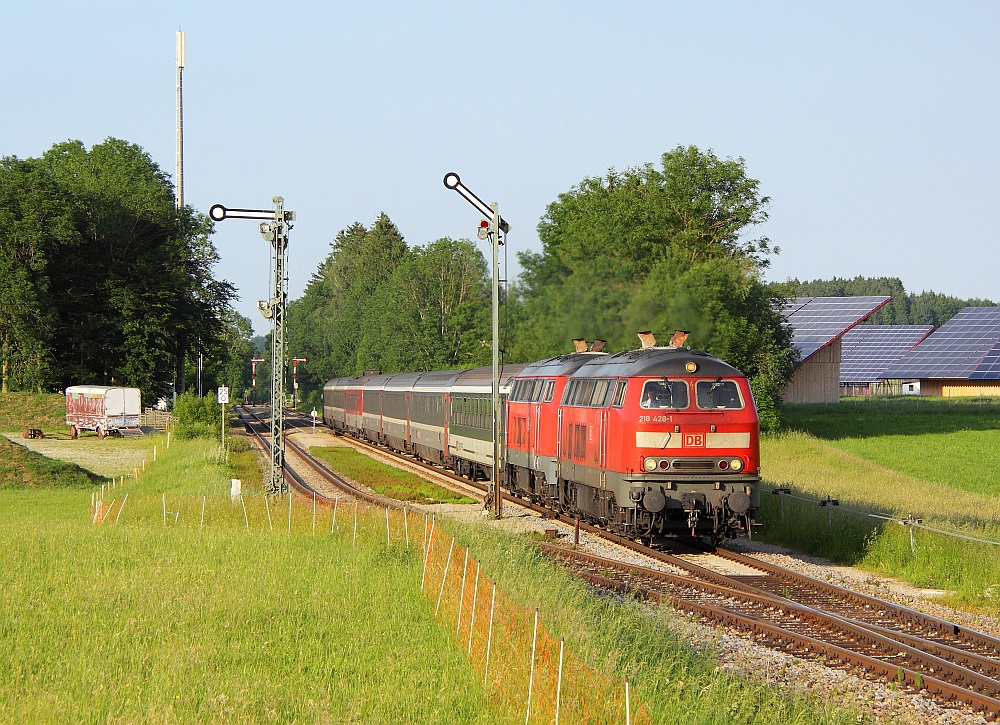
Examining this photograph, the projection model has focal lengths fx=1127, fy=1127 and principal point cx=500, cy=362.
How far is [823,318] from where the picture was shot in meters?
85.8

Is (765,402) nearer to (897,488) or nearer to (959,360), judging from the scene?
(897,488)

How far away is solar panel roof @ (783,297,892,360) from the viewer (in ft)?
265

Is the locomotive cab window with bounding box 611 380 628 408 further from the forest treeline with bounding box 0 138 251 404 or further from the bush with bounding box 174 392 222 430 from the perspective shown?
the forest treeline with bounding box 0 138 251 404

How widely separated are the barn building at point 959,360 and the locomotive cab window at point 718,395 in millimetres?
80523

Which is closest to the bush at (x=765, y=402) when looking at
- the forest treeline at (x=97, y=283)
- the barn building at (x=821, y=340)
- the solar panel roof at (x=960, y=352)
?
the barn building at (x=821, y=340)

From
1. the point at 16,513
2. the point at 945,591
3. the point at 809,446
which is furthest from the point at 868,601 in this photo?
the point at 809,446

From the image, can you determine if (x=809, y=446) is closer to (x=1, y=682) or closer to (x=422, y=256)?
(x=1, y=682)

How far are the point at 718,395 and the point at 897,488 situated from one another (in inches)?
712

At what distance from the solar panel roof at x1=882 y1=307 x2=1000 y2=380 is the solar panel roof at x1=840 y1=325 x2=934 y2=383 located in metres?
5.51

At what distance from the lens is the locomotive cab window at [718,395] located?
813 inches

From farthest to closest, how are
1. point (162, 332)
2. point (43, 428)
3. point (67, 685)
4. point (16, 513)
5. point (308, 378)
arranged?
1. point (308, 378)
2. point (162, 332)
3. point (43, 428)
4. point (16, 513)
5. point (67, 685)

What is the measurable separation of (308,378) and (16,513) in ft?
393

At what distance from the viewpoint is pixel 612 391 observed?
862 inches

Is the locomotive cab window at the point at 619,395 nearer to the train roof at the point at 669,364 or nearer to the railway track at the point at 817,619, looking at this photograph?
the train roof at the point at 669,364
